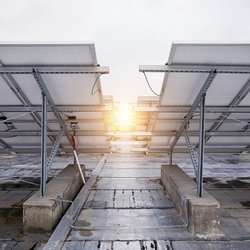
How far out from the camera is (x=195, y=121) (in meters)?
7.30

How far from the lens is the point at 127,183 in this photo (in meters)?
8.83

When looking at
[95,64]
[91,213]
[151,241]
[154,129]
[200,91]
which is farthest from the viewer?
[154,129]

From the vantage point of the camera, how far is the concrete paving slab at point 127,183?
8297 millimetres

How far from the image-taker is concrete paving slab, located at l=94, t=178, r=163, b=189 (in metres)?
8.30

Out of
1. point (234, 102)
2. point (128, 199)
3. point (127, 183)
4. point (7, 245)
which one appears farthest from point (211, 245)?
point (127, 183)

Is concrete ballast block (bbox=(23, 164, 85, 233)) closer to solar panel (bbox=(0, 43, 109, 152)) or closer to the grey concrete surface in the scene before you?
the grey concrete surface

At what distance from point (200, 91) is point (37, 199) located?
3.99 meters

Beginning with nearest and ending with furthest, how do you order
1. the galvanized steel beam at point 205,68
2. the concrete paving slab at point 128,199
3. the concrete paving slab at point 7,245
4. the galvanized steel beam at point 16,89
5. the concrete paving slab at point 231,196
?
the concrete paving slab at point 7,245 < the galvanized steel beam at point 205,68 < the galvanized steel beam at point 16,89 < the concrete paving slab at point 128,199 < the concrete paving slab at point 231,196

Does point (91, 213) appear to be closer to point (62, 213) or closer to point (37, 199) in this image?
point (62, 213)

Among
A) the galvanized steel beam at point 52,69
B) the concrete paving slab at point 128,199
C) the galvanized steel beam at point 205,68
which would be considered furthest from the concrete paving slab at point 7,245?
the galvanized steel beam at point 205,68

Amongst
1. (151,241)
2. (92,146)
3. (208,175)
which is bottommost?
(151,241)

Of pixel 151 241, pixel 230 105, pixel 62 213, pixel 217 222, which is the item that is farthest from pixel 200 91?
pixel 62 213

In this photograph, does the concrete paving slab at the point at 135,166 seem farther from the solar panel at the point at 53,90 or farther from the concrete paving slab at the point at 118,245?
the concrete paving slab at the point at 118,245

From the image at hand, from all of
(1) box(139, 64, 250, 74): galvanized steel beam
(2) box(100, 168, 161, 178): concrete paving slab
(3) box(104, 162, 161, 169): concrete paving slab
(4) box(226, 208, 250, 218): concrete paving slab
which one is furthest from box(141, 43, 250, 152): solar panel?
(3) box(104, 162, 161, 169): concrete paving slab
